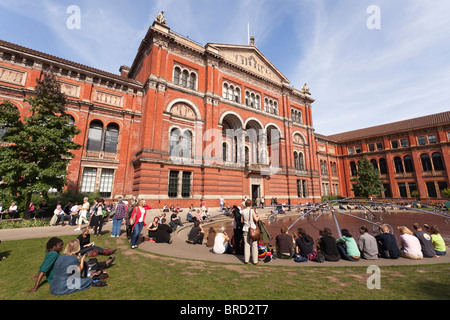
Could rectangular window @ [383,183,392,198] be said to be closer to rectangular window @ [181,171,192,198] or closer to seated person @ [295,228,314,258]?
rectangular window @ [181,171,192,198]

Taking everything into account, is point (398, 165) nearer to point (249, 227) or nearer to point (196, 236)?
point (196, 236)

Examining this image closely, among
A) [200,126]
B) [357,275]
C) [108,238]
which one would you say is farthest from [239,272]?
[200,126]

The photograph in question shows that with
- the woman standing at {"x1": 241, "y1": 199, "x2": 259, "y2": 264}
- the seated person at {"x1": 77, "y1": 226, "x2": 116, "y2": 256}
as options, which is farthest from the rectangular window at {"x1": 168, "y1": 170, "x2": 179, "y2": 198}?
the woman standing at {"x1": 241, "y1": 199, "x2": 259, "y2": 264}

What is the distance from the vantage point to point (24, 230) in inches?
407

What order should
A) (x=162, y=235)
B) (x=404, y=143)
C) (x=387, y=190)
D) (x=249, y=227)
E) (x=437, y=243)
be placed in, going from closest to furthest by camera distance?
(x=249, y=227) → (x=437, y=243) → (x=162, y=235) → (x=404, y=143) → (x=387, y=190)

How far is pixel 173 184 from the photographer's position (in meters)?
19.7

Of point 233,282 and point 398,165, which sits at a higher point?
point 398,165

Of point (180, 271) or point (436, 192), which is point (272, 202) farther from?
point (436, 192)

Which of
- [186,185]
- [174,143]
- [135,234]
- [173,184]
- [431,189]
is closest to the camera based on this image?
[135,234]

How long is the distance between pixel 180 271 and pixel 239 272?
1.58 meters

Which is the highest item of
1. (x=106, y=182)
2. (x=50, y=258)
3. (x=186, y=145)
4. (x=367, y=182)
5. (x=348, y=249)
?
(x=186, y=145)

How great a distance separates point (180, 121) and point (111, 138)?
7.37 meters

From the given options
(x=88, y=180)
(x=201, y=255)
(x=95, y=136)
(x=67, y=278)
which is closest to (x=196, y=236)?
(x=201, y=255)

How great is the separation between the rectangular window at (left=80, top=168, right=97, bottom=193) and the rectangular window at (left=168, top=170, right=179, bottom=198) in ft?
23.3
